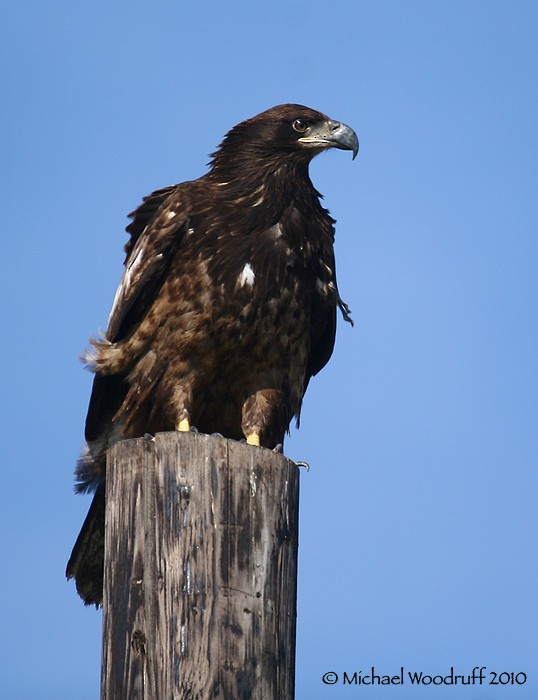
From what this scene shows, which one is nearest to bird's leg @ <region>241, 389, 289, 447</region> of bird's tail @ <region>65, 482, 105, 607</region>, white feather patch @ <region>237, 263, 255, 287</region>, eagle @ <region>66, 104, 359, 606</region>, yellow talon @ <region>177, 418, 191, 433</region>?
eagle @ <region>66, 104, 359, 606</region>

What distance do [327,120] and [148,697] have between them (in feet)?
14.4

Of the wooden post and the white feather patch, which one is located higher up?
the white feather patch

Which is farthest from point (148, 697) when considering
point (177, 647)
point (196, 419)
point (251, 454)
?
point (196, 419)

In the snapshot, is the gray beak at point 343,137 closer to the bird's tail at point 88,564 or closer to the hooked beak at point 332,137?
the hooked beak at point 332,137

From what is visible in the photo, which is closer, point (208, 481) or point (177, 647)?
point (177, 647)

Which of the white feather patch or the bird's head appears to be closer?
the white feather patch

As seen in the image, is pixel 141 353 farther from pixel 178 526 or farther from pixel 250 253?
pixel 178 526

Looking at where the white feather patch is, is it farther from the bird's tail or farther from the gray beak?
the bird's tail

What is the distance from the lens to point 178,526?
14.1ft

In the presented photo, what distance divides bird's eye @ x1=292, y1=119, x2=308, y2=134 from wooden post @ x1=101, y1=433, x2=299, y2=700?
342 cm

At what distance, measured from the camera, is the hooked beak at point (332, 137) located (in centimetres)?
750

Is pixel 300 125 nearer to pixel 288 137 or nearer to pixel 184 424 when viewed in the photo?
pixel 288 137

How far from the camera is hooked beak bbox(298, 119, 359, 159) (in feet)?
24.6

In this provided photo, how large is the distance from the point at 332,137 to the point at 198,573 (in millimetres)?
3954
